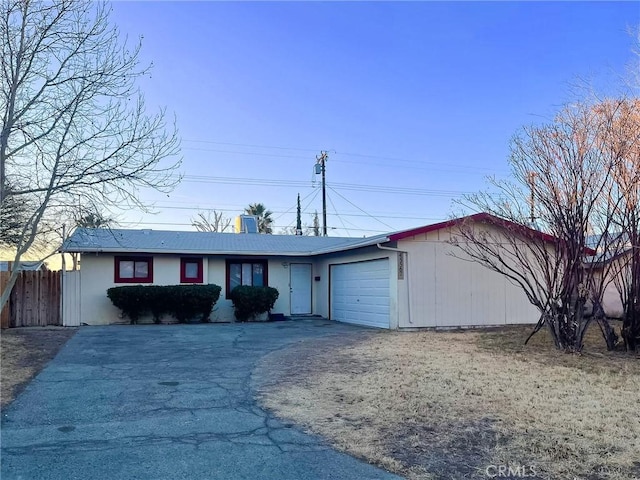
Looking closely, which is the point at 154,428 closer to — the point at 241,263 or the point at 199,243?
the point at 241,263

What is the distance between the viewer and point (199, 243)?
59.8 feet

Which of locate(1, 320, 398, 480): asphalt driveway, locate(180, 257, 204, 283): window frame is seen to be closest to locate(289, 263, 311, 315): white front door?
locate(180, 257, 204, 283): window frame

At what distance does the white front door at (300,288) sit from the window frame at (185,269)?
337cm

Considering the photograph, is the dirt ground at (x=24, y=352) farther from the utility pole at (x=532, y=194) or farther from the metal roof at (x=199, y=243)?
the utility pole at (x=532, y=194)

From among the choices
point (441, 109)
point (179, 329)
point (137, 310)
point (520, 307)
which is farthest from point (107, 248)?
point (520, 307)

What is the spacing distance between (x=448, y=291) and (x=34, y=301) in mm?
12411

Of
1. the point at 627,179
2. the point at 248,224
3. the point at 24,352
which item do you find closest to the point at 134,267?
the point at 24,352

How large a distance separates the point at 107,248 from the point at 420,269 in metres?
9.78

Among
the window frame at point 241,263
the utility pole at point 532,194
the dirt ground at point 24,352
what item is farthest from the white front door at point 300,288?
the utility pole at point 532,194

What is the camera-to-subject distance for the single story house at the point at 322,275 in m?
13.8

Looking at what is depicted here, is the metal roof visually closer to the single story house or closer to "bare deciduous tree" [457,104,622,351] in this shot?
the single story house

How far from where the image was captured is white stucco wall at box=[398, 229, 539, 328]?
13766mm

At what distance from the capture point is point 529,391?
626 cm

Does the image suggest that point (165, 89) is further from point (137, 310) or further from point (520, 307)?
point (520, 307)
